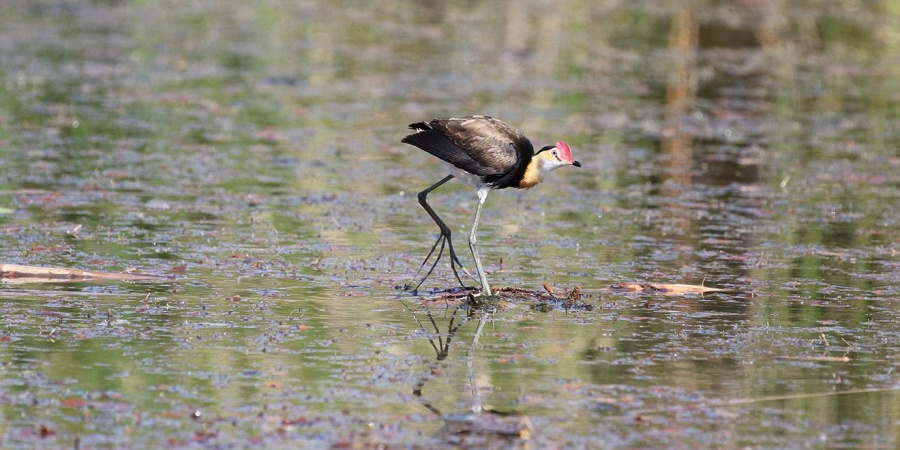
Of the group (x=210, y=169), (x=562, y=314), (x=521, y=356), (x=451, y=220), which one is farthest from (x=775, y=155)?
(x=521, y=356)

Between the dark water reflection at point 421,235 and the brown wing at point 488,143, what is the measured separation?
845 millimetres

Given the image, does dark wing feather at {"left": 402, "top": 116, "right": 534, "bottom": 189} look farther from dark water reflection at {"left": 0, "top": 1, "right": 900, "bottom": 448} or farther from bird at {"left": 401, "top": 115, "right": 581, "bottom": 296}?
dark water reflection at {"left": 0, "top": 1, "right": 900, "bottom": 448}

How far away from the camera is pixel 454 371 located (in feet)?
25.3

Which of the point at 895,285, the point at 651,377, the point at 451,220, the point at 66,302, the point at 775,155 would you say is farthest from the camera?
the point at 775,155

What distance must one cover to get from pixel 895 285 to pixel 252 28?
1589cm

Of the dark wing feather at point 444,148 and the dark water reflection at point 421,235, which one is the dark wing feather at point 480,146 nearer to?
the dark wing feather at point 444,148

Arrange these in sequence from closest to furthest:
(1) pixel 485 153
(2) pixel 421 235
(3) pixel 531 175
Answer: (1) pixel 485 153 < (3) pixel 531 175 < (2) pixel 421 235

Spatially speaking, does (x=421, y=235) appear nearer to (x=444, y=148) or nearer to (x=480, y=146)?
(x=444, y=148)

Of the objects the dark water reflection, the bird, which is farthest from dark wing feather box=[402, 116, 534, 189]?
the dark water reflection

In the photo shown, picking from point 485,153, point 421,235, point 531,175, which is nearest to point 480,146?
point 485,153

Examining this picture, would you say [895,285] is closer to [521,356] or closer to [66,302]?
[521,356]

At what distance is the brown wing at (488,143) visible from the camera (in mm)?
9914

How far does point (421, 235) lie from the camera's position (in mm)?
11859

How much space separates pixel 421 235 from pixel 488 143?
2.06 m
